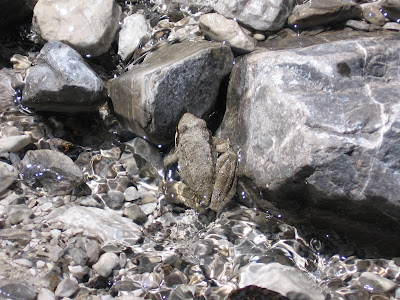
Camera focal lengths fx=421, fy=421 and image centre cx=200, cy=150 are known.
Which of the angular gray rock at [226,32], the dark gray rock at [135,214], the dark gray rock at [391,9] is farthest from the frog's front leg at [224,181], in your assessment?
the dark gray rock at [391,9]

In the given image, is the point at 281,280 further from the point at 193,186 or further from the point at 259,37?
the point at 259,37

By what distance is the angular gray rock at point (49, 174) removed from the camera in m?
4.95

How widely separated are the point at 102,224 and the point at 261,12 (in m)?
3.64

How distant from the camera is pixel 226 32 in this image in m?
5.81

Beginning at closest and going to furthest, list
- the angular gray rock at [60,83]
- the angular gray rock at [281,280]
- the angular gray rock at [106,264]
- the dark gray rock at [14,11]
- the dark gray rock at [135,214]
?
the angular gray rock at [281,280]
the angular gray rock at [106,264]
the dark gray rock at [135,214]
the angular gray rock at [60,83]
the dark gray rock at [14,11]

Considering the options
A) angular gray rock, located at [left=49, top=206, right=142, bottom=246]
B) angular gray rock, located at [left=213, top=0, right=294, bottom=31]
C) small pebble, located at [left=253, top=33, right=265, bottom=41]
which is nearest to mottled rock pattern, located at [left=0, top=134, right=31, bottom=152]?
angular gray rock, located at [left=49, top=206, right=142, bottom=246]

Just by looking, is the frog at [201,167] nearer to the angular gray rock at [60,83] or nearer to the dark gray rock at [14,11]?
the angular gray rock at [60,83]

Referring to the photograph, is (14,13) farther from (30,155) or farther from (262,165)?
(262,165)

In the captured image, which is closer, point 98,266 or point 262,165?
point 98,266

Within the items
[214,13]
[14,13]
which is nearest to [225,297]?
[214,13]

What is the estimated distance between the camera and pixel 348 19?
6062mm

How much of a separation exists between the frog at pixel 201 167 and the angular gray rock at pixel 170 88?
0.20 metres

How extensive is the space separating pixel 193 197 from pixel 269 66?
5.73ft

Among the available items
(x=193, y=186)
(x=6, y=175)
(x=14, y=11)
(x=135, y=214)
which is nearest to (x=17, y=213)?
(x=6, y=175)
